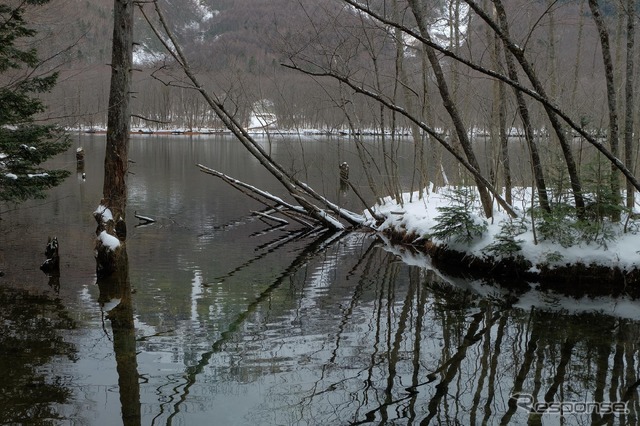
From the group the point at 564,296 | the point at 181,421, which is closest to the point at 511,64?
the point at 564,296

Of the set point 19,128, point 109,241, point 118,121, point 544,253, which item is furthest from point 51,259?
point 544,253

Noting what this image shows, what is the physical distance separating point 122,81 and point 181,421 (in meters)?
6.81

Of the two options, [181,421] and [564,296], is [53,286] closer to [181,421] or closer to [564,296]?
[181,421]

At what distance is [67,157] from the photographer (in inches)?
1430

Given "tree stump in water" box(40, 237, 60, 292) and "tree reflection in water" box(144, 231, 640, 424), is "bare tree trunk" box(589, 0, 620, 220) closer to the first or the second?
"tree reflection in water" box(144, 231, 640, 424)

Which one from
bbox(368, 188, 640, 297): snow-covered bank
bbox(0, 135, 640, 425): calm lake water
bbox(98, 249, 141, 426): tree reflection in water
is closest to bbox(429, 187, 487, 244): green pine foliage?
bbox(368, 188, 640, 297): snow-covered bank

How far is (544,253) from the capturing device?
10094 mm

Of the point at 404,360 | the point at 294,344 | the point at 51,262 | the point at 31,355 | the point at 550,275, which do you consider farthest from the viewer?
the point at 550,275

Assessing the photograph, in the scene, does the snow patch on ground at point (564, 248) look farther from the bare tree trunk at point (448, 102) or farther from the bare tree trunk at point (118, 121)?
the bare tree trunk at point (118, 121)

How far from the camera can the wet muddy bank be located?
9.45 meters

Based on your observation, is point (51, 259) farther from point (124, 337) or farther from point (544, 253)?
point (544, 253)

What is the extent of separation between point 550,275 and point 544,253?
397 millimetres

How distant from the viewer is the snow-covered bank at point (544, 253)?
Result: 9.58 metres

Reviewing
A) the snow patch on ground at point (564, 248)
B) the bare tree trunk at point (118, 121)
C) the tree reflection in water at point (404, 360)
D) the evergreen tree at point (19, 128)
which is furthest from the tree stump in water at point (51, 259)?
the snow patch on ground at point (564, 248)
